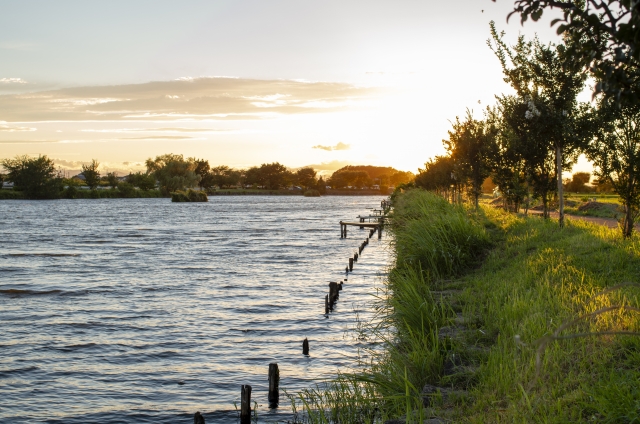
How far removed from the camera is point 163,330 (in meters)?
18.2

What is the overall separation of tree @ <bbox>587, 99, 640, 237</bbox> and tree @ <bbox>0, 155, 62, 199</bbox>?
161940 mm

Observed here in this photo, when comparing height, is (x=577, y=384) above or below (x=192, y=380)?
above

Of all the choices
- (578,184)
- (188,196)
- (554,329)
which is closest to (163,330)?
(554,329)

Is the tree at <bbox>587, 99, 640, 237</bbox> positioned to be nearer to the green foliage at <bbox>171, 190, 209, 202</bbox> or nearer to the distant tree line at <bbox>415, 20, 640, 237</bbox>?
the distant tree line at <bbox>415, 20, 640, 237</bbox>

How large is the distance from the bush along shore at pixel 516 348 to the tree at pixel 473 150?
719 inches

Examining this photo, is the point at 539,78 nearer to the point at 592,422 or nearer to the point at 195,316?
the point at 195,316

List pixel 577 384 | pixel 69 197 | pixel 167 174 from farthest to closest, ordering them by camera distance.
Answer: pixel 167 174, pixel 69 197, pixel 577 384

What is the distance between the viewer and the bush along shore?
249 inches

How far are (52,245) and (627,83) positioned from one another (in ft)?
159

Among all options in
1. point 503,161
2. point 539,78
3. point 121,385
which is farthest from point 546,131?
point 121,385

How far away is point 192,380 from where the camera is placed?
1339 cm

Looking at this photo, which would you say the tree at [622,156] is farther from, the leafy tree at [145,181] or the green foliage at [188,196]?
the leafy tree at [145,181]

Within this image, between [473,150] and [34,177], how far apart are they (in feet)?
487

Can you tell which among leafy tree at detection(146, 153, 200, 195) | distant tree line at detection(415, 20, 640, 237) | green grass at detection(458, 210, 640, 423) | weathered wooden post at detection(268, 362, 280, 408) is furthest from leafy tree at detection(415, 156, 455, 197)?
leafy tree at detection(146, 153, 200, 195)
